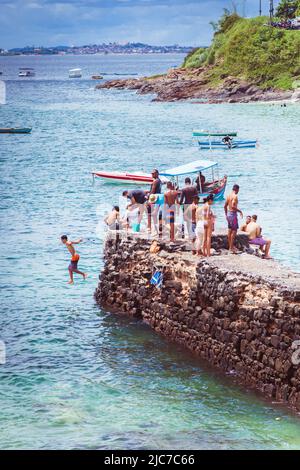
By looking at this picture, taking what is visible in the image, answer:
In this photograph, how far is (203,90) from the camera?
124938 mm

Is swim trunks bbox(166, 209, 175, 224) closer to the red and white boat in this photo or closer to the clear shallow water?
the clear shallow water

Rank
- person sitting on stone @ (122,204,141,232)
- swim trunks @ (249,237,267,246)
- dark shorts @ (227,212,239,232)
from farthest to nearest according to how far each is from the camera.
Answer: person sitting on stone @ (122,204,141,232) → swim trunks @ (249,237,267,246) → dark shorts @ (227,212,239,232)

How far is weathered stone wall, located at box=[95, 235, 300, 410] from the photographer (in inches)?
891

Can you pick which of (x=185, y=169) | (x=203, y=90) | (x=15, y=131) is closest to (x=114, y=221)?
(x=185, y=169)

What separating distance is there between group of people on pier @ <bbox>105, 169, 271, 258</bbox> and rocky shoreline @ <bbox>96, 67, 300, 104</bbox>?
275 feet

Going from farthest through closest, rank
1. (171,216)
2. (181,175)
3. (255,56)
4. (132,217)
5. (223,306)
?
(255,56), (181,175), (132,217), (171,216), (223,306)

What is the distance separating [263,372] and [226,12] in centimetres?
13133

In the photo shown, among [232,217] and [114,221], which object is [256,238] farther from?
[114,221]

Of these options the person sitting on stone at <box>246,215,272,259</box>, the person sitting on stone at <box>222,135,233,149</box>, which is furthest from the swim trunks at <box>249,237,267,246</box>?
the person sitting on stone at <box>222,135,233,149</box>

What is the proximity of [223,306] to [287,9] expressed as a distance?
12627cm

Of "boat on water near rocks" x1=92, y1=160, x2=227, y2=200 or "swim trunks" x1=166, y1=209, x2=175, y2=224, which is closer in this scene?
"swim trunks" x1=166, y1=209, x2=175, y2=224

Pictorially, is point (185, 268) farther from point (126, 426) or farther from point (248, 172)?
point (248, 172)

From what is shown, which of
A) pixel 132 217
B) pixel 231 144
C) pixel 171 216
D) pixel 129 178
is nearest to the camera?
pixel 171 216

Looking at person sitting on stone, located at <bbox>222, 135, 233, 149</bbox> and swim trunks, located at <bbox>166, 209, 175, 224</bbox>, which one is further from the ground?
person sitting on stone, located at <bbox>222, 135, 233, 149</bbox>
